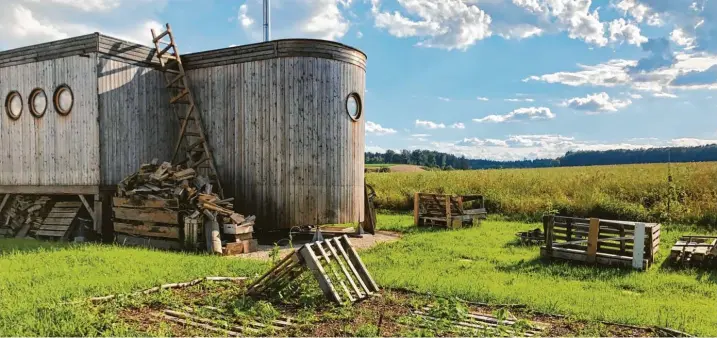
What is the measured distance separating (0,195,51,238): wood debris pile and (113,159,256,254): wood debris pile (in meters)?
3.19

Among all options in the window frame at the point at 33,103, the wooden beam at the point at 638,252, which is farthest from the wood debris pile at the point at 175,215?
the wooden beam at the point at 638,252

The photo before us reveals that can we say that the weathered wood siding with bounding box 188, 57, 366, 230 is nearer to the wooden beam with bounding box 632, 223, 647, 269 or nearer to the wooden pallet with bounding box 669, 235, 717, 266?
the wooden beam with bounding box 632, 223, 647, 269

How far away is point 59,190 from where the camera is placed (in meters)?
14.8

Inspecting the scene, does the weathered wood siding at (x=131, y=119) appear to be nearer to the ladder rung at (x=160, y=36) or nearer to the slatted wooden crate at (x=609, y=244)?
the ladder rung at (x=160, y=36)

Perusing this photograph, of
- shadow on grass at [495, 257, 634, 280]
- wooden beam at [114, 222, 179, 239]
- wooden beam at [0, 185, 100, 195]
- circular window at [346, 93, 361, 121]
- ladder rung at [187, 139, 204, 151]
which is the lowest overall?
shadow on grass at [495, 257, 634, 280]

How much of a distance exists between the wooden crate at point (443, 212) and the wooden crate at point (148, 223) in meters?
8.46

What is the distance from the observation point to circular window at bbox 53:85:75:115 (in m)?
14.6

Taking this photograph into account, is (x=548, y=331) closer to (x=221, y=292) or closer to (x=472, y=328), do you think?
(x=472, y=328)

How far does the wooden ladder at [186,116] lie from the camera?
15016 mm

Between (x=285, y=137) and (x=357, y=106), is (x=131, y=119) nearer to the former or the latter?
(x=285, y=137)

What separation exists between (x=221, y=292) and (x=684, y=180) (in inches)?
769

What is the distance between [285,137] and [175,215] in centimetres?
340

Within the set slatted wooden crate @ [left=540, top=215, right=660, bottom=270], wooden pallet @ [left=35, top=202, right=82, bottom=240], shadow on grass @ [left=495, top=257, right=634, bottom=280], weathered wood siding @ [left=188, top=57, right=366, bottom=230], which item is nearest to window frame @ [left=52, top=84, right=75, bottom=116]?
wooden pallet @ [left=35, top=202, right=82, bottom=240]

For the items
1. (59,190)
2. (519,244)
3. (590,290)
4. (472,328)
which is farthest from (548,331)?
(59,190)
